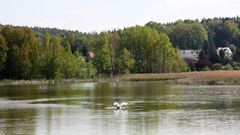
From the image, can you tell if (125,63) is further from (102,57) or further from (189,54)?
(189,54)

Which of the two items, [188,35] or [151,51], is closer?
[151,51]

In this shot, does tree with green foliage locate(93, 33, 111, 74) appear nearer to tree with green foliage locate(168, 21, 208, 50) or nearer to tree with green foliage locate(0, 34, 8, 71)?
tree with green foliage locate(0, 34, 8, 71)

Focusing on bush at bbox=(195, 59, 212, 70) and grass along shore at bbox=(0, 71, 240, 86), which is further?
bush at bbox=(195, 59, 212, 70)

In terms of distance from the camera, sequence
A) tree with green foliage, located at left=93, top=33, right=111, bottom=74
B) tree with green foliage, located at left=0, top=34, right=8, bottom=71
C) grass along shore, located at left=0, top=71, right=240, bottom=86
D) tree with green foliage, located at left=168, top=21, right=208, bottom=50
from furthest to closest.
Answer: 1. tree with green foliage, located at left=168, top=21, right=208, bottom=50
2. tree with green foliage, located at left=93, top=33, right=111, bottom=74
3. tree with green foliage, located at left=0, top=34, right=8, bottom=71
4. grass along shore, located at left=0, top=71, right=240, bottom=86

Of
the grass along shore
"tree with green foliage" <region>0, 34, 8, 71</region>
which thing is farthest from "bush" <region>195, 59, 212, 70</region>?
"tree with green foliage" <region>0, 34, 8, 71</region>

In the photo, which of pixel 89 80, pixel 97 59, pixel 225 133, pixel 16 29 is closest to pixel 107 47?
pixel 97 59

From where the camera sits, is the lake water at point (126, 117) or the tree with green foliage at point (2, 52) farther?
the tree with green foliage at point (2, 52)

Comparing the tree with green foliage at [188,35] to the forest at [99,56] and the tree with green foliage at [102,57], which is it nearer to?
the forest at [99,56]

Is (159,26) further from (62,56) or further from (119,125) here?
(119,125)

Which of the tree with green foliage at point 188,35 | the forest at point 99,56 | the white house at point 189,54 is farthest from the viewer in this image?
the tree with green foliage at point 188,35

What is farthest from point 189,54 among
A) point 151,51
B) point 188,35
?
point 151,51

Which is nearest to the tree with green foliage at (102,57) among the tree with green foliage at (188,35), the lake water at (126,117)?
the lake water at (126,117)

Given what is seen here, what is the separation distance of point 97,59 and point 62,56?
10556mm

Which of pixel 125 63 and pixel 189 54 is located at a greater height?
pixel 189 54
